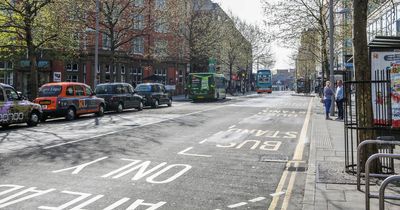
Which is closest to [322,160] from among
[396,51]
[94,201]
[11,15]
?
[396,51]

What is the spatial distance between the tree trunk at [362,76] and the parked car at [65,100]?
15519 millimetres

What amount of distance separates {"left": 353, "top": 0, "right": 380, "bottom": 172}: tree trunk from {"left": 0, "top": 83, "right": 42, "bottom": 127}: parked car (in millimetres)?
13081

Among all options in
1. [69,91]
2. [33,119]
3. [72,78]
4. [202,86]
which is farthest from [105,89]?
[72,78]

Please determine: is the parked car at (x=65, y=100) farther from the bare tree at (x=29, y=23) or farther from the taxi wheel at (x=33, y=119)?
the bare tree at (x=29, y=23)

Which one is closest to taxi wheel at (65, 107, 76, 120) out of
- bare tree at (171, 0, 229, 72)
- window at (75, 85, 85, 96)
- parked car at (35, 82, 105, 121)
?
parked car at (35, 82, 105, 121)

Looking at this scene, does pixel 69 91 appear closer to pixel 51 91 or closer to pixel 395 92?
pixel 51 91

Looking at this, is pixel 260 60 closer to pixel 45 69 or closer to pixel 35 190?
pixel 45 69

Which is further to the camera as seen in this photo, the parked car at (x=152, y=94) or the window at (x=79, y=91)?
the parked car at (x=152, y=94)

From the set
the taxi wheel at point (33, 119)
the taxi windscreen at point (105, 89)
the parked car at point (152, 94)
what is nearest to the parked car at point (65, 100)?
the taxi wheel at point (33, 119)

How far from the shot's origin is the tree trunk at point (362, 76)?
7.82 metres

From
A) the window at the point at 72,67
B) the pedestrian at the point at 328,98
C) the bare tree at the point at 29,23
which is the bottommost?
the pedestrian at the point at 328,98

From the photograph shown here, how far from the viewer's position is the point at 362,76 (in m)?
7.93

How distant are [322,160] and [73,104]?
48.4 ft

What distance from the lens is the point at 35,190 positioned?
6.84 m
